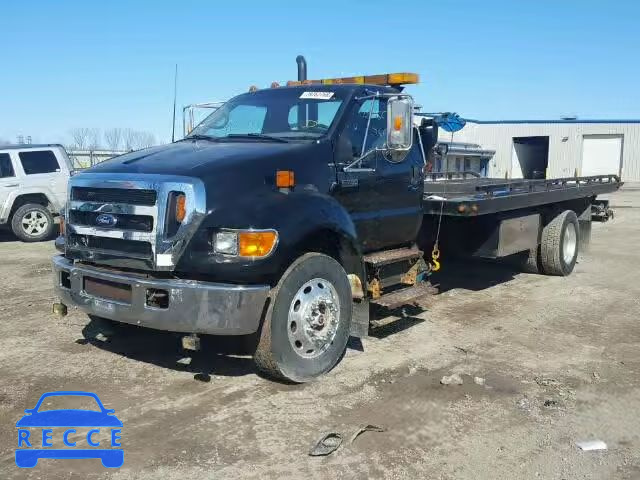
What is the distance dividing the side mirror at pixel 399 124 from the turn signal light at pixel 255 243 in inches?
63.5

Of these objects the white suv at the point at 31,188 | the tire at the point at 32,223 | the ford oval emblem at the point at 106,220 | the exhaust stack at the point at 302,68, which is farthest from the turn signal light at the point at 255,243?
the tire at the point at 32,223

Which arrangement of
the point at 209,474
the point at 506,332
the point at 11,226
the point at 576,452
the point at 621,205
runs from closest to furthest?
the point at 209,474 → the point at 576,452 → the point at 506,332 → the point at 11,226 → the point at 621,205

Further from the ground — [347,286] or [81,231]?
[81,231]

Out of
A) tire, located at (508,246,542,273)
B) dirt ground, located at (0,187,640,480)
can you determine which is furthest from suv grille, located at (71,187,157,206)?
tire, located at (508,246,542,273)

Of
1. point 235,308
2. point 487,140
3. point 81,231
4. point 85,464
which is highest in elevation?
point 487,140

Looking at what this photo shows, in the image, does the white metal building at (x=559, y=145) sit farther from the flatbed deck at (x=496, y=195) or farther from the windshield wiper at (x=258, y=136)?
the windshield wiper at (x=258, y=136)

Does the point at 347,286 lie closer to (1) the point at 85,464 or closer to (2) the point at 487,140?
(1) the point at 85,464

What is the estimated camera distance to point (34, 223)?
1286 centimetres

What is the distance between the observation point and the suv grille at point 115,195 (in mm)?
4199

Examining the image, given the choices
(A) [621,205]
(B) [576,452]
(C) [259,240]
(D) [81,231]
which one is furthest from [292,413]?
(A) [621,205]

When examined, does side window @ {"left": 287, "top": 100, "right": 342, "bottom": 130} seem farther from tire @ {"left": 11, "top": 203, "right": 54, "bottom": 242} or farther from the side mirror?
tire @ {"left": 11, "top": 203, "right": 54, "bottom": 242}

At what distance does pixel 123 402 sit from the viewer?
4297mm

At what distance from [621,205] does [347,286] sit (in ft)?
70.1

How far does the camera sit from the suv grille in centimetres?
420
